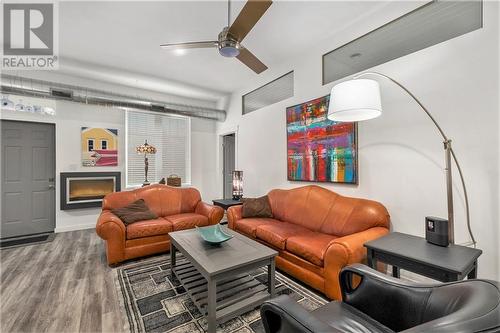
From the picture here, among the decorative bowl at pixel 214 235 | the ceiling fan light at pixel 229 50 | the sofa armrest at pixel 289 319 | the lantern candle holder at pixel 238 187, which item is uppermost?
the ceiling fan light at pixel 229 50

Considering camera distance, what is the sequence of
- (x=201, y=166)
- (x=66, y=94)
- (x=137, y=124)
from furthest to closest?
1. (x=201, y=166)
2. (x=137, y=124)
3. (x=66, y=94)

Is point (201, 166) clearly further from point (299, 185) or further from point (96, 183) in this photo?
point (299, 185)

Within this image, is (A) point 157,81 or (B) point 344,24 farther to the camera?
(A) point 157,81

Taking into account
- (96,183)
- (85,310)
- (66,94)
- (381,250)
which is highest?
(66,94)

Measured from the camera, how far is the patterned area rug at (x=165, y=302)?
1.80m

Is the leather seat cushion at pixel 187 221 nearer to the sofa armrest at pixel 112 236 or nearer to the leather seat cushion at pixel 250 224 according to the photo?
the leather seat cushion at pixel 250 224

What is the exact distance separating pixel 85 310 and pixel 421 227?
3.33 meters

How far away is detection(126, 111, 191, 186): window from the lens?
16.7ft

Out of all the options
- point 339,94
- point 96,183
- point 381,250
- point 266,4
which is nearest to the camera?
point 266,4

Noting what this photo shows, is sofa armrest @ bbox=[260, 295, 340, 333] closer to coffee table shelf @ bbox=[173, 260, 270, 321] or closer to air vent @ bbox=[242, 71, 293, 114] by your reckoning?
coffee table shelf @ bbox=[173, 260, 270, 321]

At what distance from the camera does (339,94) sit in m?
1.95

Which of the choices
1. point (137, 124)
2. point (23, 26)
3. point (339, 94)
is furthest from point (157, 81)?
point (339, 94)

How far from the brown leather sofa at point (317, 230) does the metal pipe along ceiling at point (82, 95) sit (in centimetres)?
288

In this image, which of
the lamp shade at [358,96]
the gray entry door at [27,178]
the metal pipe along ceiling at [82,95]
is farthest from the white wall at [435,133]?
the gray entry door at [27,178]
